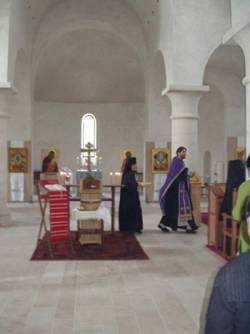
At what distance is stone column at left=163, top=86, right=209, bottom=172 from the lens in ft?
37.9

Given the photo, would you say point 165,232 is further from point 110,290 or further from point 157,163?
point 157,163

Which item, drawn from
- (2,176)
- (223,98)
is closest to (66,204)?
(2,176)

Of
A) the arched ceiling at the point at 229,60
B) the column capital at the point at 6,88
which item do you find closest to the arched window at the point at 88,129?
the arched ceiling at the point at 229,60

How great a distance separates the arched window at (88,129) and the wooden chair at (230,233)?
15833 mm

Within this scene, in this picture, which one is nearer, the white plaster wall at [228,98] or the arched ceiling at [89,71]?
the white plaster wall at [228,98]

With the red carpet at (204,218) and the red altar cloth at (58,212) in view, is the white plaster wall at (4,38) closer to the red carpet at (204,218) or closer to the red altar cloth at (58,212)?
the red altar cloth at (58,212)

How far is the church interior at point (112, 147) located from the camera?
524 centimetres

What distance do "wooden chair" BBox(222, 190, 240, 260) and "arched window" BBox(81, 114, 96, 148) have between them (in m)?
15.8

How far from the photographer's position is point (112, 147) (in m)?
23.1

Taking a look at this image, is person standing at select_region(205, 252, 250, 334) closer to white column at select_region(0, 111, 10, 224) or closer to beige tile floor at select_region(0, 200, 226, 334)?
beige tile floor at select_region(0, 200, 226, 334)

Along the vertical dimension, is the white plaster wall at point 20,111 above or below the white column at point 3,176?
above

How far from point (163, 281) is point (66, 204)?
7.99ft

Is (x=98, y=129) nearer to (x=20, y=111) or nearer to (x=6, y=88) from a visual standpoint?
(x=20, y=111)

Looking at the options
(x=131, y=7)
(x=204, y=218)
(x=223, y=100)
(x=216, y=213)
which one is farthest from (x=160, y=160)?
(x=216, y=213)
